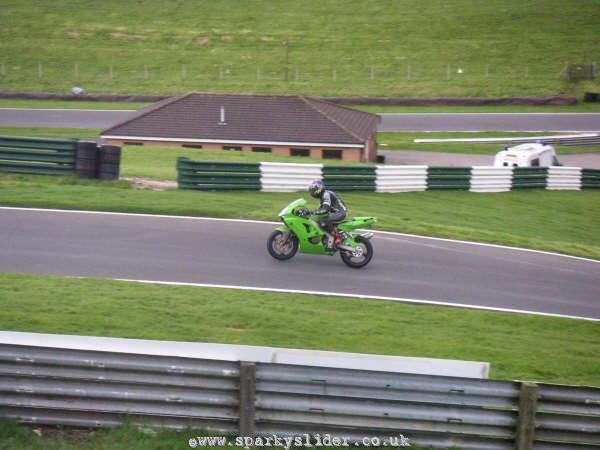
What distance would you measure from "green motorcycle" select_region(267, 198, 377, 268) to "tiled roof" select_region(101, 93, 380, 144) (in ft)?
48.9

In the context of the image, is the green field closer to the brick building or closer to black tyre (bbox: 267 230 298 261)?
the brick building

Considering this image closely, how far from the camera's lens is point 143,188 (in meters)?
20.7

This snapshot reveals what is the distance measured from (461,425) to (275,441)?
1.69m

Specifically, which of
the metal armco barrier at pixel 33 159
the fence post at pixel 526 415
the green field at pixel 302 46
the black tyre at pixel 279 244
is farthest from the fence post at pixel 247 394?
the green field at pixel 302 46

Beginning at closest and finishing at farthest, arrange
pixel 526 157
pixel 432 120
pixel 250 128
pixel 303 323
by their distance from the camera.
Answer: pixel 303 323 → pixel 526 157 → pixel 250 128 → pixel 432 120

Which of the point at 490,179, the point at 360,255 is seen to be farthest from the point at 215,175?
the point at 490,179

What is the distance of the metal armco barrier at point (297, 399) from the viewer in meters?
7.61

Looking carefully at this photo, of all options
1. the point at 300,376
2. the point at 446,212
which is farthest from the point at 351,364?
the point at 446,212

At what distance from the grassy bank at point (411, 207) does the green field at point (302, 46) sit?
24.0m

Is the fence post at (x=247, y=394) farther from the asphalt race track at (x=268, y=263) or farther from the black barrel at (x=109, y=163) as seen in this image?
the black barrel at (x=109, y=163)

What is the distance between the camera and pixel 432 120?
43.5 m

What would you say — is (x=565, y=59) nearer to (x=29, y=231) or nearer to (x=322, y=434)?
(x=29, y=231)

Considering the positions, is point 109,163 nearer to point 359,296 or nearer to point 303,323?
point 359,296

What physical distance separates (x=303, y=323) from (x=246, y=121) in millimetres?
20208
